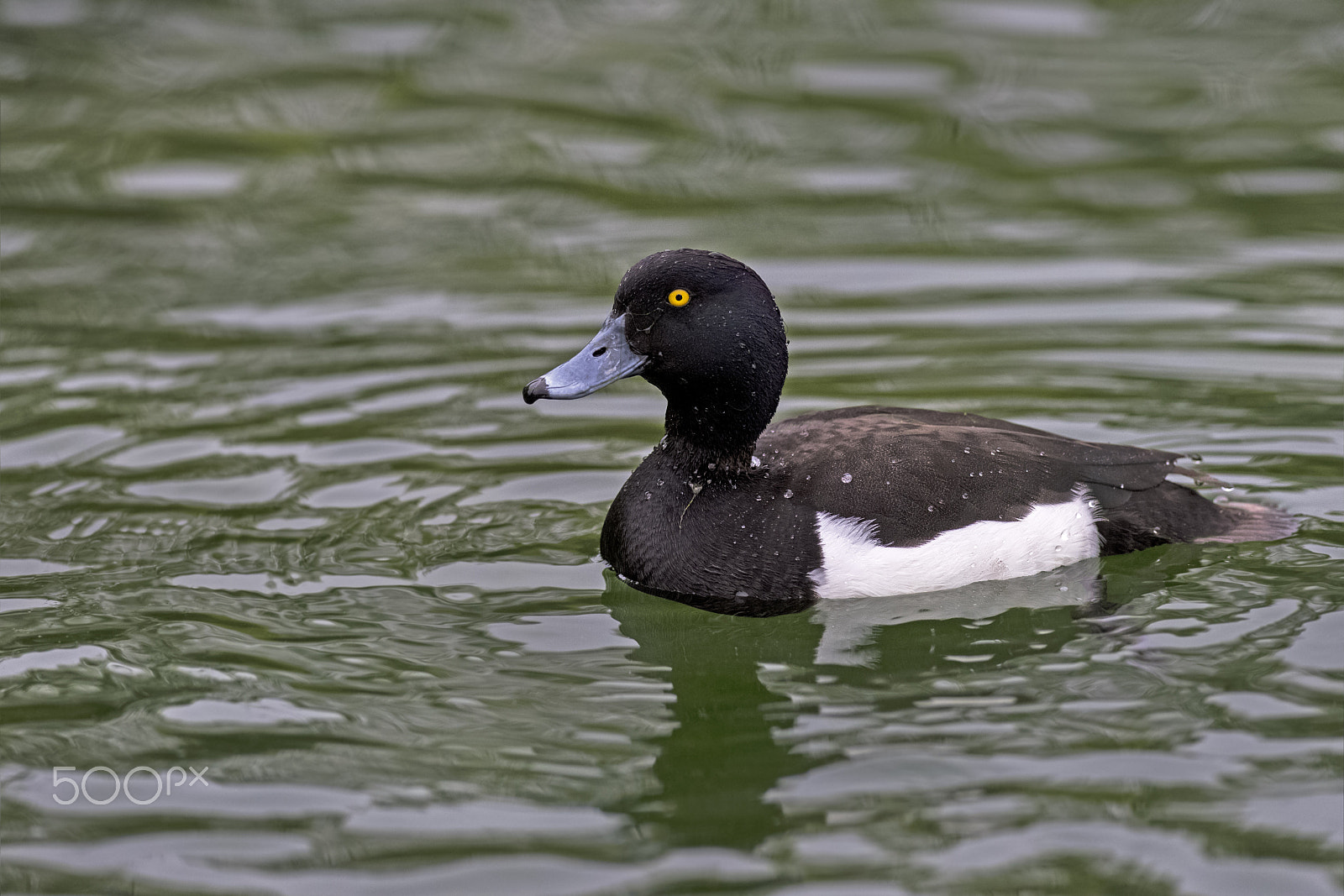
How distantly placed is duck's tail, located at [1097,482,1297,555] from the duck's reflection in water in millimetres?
184

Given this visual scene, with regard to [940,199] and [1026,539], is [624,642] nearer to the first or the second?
[1026,539]

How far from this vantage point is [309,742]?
5320 millimetres

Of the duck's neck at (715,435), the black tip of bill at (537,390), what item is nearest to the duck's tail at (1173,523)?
the duck's neck at (715,435)

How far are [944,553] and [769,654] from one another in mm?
778

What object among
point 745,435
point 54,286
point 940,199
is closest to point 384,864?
point 745,435

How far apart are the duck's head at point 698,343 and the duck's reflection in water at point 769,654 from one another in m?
0.76

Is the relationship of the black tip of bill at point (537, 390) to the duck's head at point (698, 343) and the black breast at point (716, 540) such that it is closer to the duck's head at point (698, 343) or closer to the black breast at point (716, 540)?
the duck's head at point (698, 343)

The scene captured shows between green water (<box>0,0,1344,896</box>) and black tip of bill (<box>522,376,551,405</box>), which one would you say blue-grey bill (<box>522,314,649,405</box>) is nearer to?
black tip of bill (<box>522,376,551,405</box>)

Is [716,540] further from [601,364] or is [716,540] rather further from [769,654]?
[601,364]

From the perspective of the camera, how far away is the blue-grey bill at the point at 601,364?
6336 mm

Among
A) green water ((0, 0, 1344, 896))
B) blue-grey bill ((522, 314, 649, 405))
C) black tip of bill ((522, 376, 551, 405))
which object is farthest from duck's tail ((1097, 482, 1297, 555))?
black tip of bill ((522, 376, 551, 405))

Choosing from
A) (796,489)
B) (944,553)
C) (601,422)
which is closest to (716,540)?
(796,489)

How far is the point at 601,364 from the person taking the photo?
6375 mm

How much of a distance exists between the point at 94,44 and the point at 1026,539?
31.2 ft
